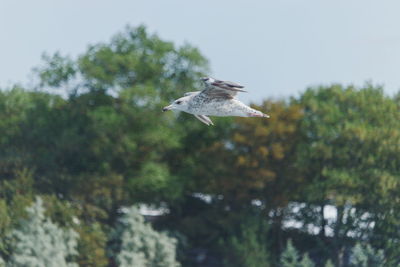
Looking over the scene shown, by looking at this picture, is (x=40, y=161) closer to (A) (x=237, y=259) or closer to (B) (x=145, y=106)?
(B) (x=145, y=106)

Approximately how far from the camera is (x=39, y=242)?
3312 centimetres

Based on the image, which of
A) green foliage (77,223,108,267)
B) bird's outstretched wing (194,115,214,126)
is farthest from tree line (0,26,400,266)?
bird's outstretched wing (194,115,214,126)

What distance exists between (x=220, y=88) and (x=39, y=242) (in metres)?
18.5

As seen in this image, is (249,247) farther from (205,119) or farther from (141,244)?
(205,119)

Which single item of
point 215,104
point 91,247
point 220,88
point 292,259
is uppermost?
point 292,259

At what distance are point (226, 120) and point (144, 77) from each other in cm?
338

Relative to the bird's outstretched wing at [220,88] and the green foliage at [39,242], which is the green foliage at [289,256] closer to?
the green foliage at [39,242]

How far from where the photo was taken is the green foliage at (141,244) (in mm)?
37309

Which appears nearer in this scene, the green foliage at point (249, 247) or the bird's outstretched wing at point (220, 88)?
the bird's outstretched wing at point (220, 88)

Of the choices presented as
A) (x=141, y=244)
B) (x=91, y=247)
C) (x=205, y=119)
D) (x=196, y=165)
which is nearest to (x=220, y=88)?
(x=205, y=119)

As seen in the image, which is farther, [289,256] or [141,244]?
[289,256]

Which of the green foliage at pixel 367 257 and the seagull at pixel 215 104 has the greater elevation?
the green foliage at pixel 367 257

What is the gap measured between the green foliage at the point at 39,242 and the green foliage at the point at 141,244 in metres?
2.77

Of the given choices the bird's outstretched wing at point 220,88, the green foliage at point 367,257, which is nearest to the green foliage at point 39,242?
the green foliage at point 367,257
